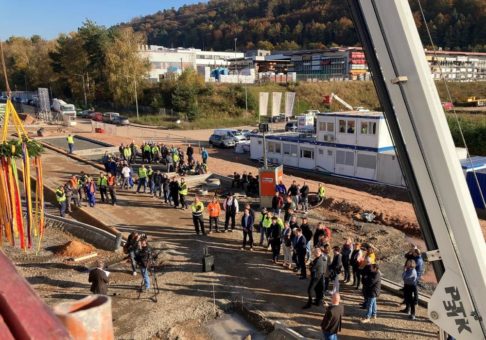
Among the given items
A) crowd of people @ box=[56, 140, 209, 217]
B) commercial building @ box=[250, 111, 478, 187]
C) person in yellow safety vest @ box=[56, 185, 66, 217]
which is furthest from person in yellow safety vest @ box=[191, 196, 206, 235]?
commercial building @ box=[250, 111, 478, 187]

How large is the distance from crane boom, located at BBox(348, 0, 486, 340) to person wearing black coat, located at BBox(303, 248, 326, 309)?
212 inches

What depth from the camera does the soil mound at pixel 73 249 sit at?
14.4 m

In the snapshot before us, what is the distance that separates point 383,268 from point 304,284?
329cm

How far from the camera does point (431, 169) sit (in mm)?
4801

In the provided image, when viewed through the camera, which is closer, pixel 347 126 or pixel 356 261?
pixel 356 261

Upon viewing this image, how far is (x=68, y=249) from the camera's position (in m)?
14.5

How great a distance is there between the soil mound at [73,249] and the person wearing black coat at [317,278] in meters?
8.16

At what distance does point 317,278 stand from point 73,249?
8.78 m

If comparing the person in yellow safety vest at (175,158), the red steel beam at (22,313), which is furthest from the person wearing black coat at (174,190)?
the red steel beam at (22,313)

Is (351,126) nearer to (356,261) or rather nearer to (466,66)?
(356,261)

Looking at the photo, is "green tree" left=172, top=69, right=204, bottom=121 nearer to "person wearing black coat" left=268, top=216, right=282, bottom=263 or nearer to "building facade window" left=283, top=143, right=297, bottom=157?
"building facade window" left=283, top=143, right=297, bottom=157

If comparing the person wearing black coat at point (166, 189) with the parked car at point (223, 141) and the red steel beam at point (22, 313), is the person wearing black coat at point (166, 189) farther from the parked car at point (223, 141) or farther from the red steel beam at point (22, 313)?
the parked car at point (223, 141)

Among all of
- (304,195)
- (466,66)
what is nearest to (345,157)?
(304,195)

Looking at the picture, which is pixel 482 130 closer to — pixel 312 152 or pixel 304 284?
pixel 312 152
